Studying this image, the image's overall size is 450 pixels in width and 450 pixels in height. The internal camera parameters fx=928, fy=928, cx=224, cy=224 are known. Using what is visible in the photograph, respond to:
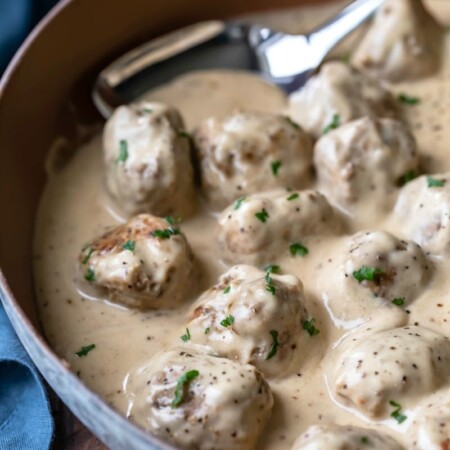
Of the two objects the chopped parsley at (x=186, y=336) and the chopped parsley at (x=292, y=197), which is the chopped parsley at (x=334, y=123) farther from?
the chopped parsley at (x=186, y=336)

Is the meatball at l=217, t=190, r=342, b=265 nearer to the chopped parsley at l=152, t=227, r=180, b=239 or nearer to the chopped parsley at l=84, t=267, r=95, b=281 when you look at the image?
the chopped parsley at l=152, t=227, r=180, b=239

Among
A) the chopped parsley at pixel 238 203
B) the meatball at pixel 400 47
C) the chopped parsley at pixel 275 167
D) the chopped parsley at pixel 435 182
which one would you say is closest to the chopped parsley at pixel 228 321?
the chopped parsley at pixel 238 203

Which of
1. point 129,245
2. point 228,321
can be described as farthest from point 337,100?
point 228,321

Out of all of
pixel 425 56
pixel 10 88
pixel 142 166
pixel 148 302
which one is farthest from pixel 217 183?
pixel 425 56

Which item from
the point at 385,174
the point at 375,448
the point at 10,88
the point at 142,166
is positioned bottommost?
the point at 375,448

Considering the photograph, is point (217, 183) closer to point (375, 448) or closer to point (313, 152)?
point (313, 152)
